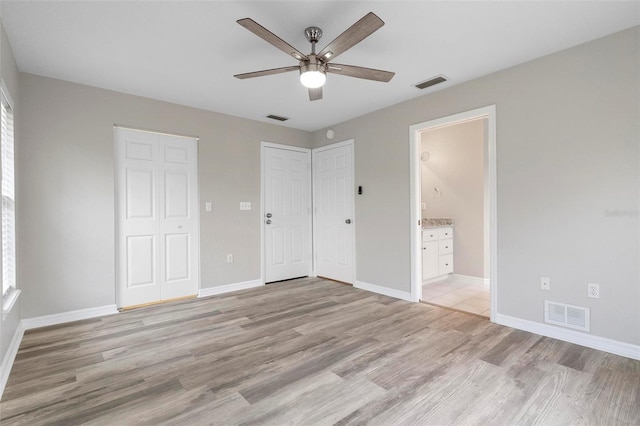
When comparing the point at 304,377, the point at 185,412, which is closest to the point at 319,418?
the point at 304,377

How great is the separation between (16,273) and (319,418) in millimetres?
2961

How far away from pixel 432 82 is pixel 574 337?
2.68m

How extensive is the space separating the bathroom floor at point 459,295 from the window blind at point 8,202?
162 inches

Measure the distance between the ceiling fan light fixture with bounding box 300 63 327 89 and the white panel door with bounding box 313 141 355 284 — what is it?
2.37 m

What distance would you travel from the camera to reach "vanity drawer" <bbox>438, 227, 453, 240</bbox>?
15.4 ft

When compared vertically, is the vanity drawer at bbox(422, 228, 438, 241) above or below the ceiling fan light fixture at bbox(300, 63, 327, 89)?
below

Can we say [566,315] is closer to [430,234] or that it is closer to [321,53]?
[430,234]

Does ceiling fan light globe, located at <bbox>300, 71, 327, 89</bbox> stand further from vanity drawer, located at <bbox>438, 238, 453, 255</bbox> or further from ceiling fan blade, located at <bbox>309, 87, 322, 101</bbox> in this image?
vanity drawer, located at <bbox>438, 238, 453, 255</bbox>

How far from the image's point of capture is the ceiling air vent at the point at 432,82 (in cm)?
312

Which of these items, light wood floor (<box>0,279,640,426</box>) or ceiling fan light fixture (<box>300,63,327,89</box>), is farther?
ceiling fan light fixture (<box>300,63,327,89</box>)

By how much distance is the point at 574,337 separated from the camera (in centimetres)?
255

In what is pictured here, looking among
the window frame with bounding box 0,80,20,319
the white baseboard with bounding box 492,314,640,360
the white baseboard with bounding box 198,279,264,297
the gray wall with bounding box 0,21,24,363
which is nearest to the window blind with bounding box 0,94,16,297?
the window frame with bounding box 0,80,20,319

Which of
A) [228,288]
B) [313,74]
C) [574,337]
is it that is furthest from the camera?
[228,288]

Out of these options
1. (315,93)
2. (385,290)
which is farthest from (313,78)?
(385,290)
